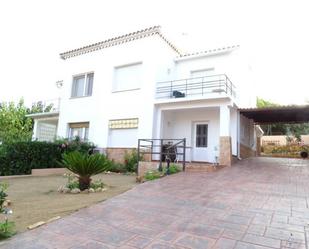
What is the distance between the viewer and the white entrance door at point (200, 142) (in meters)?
14.7

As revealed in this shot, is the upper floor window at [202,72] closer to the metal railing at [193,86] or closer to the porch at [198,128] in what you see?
the metal railing at [193,86]

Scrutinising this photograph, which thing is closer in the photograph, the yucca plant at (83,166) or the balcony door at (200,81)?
the yucca plant at (83,166)

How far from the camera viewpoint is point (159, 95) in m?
15.2

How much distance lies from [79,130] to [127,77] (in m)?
4.93

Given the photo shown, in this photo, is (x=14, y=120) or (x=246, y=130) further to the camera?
(x=14, y=120)

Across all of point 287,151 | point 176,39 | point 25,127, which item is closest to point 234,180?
point 176,39

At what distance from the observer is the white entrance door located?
14742 mm

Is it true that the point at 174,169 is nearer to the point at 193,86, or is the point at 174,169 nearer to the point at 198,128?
the point at 198,128

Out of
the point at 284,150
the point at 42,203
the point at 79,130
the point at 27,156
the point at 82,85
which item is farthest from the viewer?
the point at 284,150

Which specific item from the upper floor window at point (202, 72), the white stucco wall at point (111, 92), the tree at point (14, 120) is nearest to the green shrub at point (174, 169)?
the white stucco wall at point (111, 92)

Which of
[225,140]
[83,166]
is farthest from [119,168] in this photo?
[83,166]

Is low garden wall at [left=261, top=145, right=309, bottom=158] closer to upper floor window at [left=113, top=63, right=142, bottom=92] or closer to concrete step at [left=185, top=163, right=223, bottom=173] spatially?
concrete step at [left=185, top=163, right=223, bottom=173]

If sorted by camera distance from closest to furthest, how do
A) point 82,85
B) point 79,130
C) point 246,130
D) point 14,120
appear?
point 246,130, point 79,130, point 82,85, point 14,120

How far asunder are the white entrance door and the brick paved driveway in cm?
721
